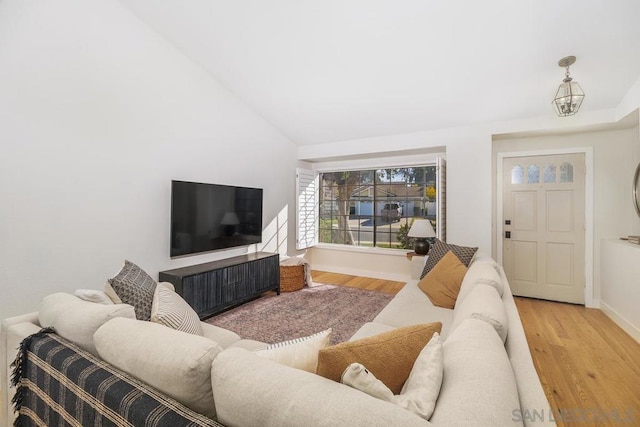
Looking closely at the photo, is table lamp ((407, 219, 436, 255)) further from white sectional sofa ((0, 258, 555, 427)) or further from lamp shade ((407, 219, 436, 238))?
white sectional sofa ((0, 258, 555, 427))

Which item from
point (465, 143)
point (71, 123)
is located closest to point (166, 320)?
point (71, 123)

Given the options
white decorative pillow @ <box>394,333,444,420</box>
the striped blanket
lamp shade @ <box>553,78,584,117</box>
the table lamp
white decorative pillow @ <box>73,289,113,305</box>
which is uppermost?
lamp shade @ <box>553,78,584,117</box>

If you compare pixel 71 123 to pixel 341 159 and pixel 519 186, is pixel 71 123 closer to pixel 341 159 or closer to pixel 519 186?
pixel 341 159

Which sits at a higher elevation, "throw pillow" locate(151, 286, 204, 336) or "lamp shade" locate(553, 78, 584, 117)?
"lamp shade" locate(553, 78, 584, 117)

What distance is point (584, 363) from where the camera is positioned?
2.30 m

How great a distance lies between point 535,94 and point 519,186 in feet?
4.07

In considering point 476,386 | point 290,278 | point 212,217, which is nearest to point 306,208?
point 290,278

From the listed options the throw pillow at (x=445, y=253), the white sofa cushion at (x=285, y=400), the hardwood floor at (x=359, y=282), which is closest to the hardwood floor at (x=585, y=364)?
the throw pillow at (x=445, y=253)

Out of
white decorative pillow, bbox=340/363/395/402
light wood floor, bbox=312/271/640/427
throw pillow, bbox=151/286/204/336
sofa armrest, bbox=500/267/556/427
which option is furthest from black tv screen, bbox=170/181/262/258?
light wood floor, bbox=312/271/640/427

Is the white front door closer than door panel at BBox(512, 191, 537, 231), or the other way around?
the white front door

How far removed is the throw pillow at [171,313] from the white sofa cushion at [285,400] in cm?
71

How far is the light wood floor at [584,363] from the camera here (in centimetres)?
178

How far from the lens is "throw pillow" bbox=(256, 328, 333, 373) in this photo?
0.96 m

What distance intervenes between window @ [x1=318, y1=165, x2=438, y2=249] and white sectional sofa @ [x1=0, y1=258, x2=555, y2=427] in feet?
11.8
